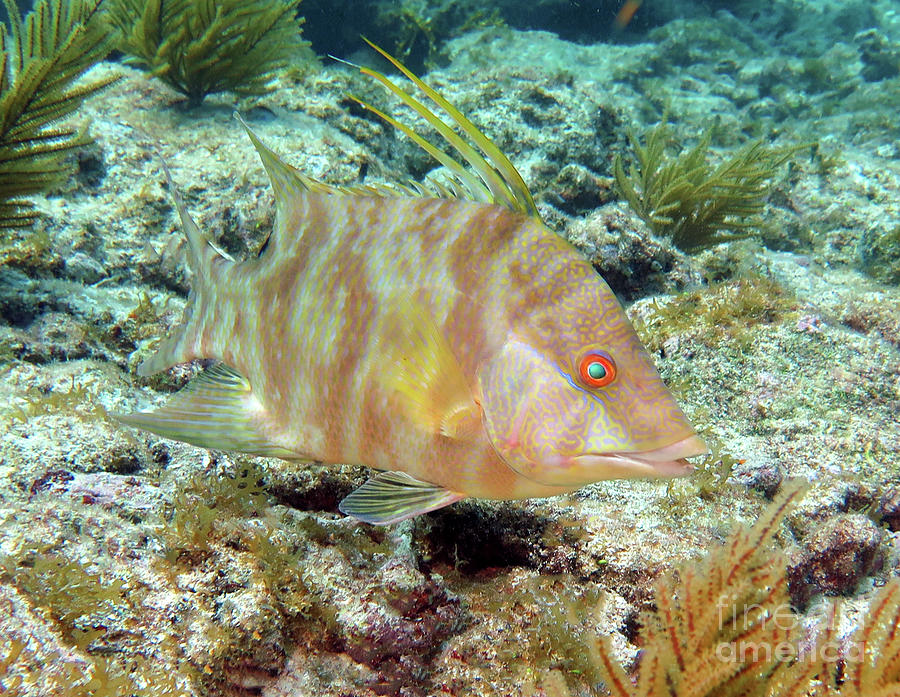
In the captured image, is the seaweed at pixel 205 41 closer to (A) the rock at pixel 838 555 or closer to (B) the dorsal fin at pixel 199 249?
(B) the dorsal fin at pixel 199 249

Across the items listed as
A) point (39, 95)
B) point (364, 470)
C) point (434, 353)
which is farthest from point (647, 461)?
point (39, 95)

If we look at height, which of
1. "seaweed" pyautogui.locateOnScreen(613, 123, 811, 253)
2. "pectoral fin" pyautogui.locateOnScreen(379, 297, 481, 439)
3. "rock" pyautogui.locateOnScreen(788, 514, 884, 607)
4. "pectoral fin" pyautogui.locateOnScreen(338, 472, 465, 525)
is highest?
"seaweed" pyautogui.locateOnScreen(613, 123, 811, 253)

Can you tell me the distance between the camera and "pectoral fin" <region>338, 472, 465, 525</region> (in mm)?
1702

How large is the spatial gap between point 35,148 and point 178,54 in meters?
2.89

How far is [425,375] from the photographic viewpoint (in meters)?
1.73

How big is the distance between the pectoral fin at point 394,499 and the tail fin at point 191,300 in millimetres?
1152

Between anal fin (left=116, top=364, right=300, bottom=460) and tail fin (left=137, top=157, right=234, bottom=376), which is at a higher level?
tail fin (left=137, top=157, right=234, bottom=376)

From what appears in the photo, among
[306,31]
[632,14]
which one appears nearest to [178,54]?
[306,31]

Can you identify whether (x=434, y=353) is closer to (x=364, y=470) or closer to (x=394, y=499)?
(x=394, y=499)

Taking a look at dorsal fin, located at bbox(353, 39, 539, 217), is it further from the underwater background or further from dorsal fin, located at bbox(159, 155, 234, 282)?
dorsal fin, located at bbox(159, 155, 234, 282)

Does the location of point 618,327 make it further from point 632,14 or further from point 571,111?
point 632,14

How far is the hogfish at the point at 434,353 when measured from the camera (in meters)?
1.58

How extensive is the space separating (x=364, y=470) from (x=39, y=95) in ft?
12.8

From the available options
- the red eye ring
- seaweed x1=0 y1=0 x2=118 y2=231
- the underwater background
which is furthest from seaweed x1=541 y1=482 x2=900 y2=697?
seaweed x1=0 y1=0 x2=118 y2=231
